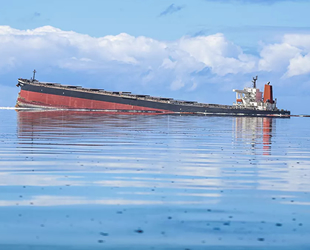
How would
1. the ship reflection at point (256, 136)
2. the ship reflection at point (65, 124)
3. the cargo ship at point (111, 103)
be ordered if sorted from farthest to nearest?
the cargo ship at point (111, 103)
the ship reflection at point (65, 124)
the ship reflection at point (256, 136)

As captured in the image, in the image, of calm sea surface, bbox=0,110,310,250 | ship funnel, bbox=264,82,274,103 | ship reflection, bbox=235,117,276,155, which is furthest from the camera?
ship funnel, bbox=264,82,274,103

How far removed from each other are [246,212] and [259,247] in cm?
233

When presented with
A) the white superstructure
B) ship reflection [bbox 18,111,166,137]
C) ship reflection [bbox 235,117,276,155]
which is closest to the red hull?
the white superstructure

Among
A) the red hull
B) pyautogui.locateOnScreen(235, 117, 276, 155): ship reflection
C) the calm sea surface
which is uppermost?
the red hull

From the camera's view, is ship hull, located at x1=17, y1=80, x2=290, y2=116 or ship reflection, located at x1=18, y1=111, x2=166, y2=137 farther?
ship hull, located at x1=17, y1=80, x2=290, y2=116

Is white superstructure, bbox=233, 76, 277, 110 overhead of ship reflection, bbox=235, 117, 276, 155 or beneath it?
overhead

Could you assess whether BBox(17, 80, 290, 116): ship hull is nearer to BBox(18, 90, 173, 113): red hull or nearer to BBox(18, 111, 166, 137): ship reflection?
BBox(18, 90, 173, 113): red hull

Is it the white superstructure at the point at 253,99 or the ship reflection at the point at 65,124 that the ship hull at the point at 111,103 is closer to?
the white superstructure at the point at 253,99

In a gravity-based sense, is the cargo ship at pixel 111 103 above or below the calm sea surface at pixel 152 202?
above

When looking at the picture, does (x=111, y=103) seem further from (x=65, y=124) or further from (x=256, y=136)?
(x=256, y=136)

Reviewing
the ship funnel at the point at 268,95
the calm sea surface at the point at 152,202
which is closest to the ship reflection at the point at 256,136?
the calm sea surface at the point at 152,202

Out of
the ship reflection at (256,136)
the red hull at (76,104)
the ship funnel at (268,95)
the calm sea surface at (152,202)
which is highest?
the ship funnel at (268,95)

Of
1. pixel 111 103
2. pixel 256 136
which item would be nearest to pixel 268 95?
pixel 111 103

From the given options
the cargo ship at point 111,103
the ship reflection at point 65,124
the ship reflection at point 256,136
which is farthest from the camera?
the cargo ship at point 111,103
